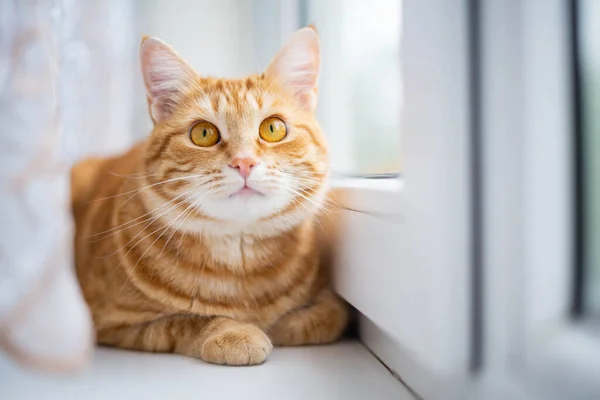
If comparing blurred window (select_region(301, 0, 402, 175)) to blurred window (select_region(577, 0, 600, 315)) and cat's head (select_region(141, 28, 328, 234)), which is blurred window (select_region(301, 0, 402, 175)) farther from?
blurred window (select_region(577, 0, 600, 315))

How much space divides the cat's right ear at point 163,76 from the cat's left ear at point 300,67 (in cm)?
17

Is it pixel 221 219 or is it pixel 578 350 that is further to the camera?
pixel 221 219

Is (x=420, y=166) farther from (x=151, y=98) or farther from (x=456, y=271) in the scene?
(x=151, y=98)

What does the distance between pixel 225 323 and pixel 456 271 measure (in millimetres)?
485

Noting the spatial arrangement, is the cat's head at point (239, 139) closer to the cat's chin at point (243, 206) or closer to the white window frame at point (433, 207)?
→ the cat's chin at point (243, 206)

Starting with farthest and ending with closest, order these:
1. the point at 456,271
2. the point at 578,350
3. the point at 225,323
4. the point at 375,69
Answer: the point at 375,69
the point at 225,323
the point at 456,271
the point at 578,350

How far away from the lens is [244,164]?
0.90 m

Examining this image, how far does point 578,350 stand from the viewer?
47cm

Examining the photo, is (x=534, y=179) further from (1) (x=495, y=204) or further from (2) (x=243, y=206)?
(2) (x=243, y=206)

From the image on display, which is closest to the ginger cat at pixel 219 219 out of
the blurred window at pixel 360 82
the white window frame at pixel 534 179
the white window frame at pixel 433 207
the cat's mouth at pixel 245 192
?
the cat's mouth at pixel 245 192

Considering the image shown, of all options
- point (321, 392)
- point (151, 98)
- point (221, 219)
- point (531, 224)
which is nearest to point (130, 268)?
point (221, 219)

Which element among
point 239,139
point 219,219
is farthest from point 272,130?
point 219,219

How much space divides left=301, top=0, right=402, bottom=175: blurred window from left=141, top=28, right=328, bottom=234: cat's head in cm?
14

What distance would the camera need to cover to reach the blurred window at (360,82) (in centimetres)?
104
